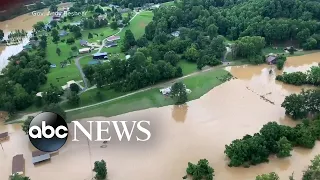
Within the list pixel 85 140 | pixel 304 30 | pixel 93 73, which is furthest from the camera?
pixel 304 30

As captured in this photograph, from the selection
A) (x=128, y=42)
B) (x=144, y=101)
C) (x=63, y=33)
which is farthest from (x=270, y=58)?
(x=63, y=33)

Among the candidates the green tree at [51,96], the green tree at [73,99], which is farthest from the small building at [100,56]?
the green tree at [51,96]

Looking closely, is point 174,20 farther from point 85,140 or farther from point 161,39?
point 85,140

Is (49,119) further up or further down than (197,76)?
further up

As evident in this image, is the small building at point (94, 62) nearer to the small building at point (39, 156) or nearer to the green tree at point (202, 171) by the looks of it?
the small building at point (39, 156)

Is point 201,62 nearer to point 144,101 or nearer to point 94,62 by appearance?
point 144,101

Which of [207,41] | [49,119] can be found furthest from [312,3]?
[49,119]

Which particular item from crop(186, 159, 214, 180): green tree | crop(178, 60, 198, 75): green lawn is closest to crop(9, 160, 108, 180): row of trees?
crop(186, 159, 214, 180): green tree
